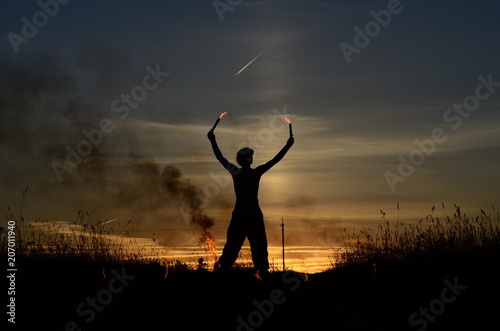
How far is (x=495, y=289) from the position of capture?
12188mm

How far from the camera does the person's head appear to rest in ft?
47.5

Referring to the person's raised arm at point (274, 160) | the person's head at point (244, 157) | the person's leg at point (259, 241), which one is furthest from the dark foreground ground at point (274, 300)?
the person's head at point (244, 157)

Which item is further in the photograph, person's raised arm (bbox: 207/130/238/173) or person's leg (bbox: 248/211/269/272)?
A: person's leg (bbox: 248/211/269/272)

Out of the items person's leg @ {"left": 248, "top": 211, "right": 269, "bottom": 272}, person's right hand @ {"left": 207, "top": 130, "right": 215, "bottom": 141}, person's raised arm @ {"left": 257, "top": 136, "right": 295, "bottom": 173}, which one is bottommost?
person's leg @ {"left": 248, "top": 211, "right": 269, "bottom": 272}

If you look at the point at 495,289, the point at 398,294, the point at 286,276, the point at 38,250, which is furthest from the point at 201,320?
the point at 38,250

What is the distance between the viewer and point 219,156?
14547mm

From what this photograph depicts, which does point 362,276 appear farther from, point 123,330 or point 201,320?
point 123,330

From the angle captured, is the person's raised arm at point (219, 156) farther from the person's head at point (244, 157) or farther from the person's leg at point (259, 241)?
the person's leg at point (259, 241)

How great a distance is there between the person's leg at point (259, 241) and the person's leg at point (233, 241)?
0.69 ft

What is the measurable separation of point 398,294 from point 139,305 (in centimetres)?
488

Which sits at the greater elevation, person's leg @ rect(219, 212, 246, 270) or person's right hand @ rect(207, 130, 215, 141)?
person's right hand @ rect(207, 130, 215, 141)

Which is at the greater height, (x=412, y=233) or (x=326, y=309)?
(x=412, y=233)

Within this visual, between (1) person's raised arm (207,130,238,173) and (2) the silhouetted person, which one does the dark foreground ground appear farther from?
(1) person's raised arm (207,130,238,173)

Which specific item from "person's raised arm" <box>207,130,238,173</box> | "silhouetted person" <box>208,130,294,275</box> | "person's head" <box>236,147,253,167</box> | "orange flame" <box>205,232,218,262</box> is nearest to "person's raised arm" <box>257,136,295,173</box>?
"silhouetted person" <box>208,130,294,275</box>
